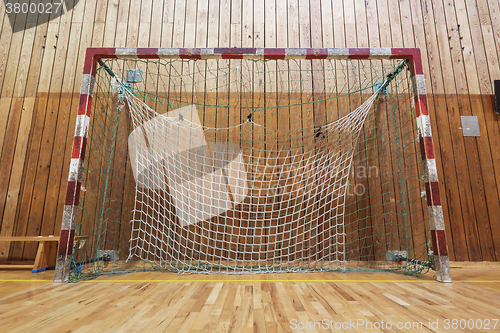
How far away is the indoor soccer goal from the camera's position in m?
3.03

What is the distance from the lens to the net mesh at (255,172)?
3035mm

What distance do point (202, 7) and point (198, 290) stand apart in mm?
3363

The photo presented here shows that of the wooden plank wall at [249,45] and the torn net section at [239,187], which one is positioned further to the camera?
the wooden plank wall at [249,45]

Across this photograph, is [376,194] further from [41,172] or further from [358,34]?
[41,172]

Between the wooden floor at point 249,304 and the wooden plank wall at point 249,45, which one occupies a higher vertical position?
the wooden plank wall at point 249,45

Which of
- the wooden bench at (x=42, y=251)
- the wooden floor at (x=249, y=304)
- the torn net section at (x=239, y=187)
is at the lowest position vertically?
the wooden floor at (x=249, y=304)

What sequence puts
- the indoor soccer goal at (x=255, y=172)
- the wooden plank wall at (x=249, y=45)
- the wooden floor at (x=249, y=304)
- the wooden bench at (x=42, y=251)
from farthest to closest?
1. the wooden plank wall at (x=249, y=45)
2. the indoor soccer goal at (x=255, y=172)
3. the wooden bench at (x=42, y=251)
4. the wooden floor at (x=249, y=304)

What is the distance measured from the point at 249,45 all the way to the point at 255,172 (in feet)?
5.28

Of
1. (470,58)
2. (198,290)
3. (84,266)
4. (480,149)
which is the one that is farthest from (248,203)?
(470,58)

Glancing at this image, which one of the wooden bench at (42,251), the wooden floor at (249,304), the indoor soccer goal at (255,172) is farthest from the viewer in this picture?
the indoor soccer goal at (255,172)

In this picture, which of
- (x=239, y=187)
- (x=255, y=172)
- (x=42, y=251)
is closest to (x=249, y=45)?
(x=255, y=172)

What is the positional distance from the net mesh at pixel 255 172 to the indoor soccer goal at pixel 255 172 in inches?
0.5

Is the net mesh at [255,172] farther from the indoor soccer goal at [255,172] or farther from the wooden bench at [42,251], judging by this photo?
the wooden bench at [42,251]

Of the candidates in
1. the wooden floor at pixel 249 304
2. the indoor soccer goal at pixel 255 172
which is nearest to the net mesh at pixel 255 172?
the indoor soccer goal at pixel 255 172
